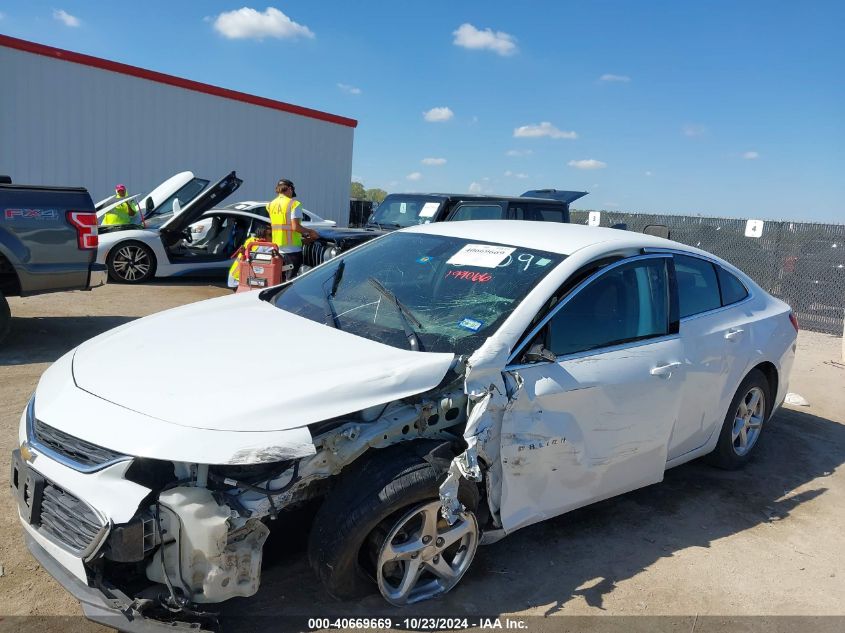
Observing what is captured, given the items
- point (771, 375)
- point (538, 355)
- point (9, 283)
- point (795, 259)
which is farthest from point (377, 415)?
point (795, 259)

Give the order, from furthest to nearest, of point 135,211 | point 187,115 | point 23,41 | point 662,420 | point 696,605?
point 187,115 → point 23,41 → point 135,211 → point 662,420 → point 696,605

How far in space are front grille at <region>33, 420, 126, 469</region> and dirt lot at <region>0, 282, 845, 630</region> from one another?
34 centimetres

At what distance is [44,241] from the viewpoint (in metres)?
6.41

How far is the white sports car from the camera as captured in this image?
425 inches

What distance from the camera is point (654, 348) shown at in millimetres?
3607

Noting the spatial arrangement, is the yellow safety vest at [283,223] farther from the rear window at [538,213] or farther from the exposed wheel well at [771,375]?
the exposed wheel well at [771,375]

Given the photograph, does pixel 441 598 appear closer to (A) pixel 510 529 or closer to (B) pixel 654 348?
(A) pixel 510 529

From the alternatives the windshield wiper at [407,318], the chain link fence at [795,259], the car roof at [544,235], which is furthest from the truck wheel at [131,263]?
the chain link fence at [795,259]

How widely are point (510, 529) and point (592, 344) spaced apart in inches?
39.9

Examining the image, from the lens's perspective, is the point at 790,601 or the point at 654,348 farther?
the point at 654,348

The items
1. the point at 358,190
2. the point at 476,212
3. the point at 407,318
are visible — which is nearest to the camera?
the point at 407,318

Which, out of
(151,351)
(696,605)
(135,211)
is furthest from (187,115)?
(696,605)

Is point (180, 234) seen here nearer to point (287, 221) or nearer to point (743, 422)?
point (287, 221)

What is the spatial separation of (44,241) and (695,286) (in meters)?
5.87
